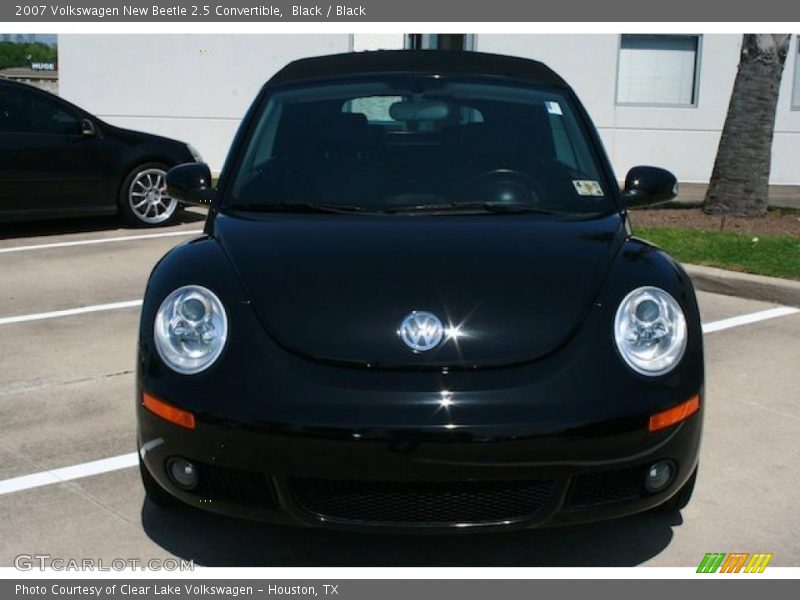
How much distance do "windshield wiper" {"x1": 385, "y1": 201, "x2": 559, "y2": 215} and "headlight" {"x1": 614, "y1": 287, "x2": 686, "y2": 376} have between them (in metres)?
0.74

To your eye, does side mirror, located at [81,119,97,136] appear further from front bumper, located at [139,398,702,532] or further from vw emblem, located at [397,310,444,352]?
vw emblem, located at [397,310,444,352]

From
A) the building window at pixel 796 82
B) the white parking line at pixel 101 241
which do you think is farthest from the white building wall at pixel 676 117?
the white parking line at pixel 101 241

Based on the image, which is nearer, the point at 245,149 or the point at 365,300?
the point at 365,300

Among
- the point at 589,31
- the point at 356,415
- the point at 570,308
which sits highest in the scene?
the point at 589,31

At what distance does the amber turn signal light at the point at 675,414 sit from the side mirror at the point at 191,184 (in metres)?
2.26

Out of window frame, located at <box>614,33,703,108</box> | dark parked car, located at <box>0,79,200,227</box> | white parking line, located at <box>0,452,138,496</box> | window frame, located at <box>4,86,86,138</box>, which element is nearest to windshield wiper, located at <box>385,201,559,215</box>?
white parking line, located at <box>0,452,138,496</box>

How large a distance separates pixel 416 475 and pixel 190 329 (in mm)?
861

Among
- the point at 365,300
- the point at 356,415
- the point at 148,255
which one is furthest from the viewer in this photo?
the point at 148,255

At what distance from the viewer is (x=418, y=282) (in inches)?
131

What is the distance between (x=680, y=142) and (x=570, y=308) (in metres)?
12.2

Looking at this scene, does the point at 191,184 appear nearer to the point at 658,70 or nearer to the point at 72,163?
the point at 72,163

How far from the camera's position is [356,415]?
2.98m

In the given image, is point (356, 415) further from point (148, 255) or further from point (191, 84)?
point (191, 84)
